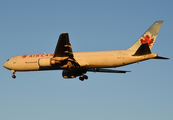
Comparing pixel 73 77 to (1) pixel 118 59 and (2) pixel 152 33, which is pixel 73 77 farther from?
(2) pixel 152 33

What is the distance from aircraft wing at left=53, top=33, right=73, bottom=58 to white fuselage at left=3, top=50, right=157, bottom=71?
2.34m

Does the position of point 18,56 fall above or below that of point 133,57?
above

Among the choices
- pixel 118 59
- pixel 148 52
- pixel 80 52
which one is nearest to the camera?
pixel 148 52

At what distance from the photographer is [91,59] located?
36.5 m

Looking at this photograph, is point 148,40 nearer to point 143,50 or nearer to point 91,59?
point 143,50

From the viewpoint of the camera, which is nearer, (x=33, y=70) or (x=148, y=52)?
→ (x=148, y=52)

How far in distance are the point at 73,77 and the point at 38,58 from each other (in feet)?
18.2

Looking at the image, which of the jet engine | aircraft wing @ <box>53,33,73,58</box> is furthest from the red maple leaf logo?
the jet engine

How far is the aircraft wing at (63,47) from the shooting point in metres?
32.3

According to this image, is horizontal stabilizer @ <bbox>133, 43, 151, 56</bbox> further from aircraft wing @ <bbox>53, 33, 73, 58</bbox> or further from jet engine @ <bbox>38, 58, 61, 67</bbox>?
jet engine @ <bbox>38, 58, 61, 67</bbox>

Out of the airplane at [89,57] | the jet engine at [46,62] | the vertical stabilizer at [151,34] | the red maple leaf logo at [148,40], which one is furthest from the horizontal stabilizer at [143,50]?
the jet engine at [46,62]

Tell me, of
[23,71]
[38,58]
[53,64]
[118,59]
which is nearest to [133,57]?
[118,59]

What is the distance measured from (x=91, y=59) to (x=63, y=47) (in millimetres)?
4269

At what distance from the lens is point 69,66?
36.8 m
